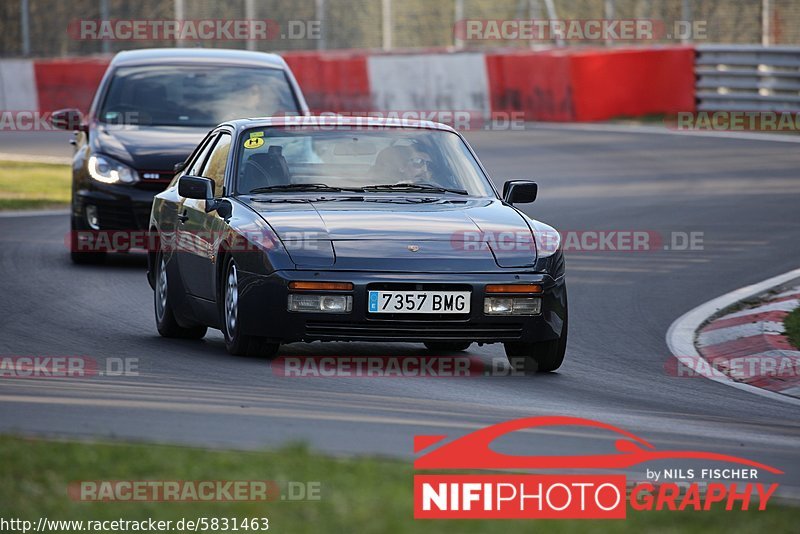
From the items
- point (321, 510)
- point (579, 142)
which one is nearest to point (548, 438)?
point (321, 510)

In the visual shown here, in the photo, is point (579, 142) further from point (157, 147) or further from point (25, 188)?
point (157, 147)

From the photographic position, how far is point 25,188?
21203 mm

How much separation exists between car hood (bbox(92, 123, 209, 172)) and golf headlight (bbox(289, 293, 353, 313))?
18.0ft

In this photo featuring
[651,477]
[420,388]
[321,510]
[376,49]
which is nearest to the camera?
[321,510]

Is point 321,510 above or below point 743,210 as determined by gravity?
above

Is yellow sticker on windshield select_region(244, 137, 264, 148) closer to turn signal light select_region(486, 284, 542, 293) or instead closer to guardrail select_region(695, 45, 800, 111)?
turn signal light select_region(486, 284, 542, 293)

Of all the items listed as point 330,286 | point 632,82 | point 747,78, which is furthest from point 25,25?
point 330,286

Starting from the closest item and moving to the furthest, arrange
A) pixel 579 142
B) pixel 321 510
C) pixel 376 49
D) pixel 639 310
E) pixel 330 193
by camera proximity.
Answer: pixel 321 510 → pixel 330 193 → pixel 639 310 → pixel 579 142 → pixel 376 49

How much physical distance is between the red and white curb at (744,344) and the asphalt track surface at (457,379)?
0.16 meters

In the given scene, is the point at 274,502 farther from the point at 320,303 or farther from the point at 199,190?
the point at 199,190

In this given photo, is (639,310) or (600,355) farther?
(639,310)

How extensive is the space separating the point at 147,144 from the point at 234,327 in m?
5.38

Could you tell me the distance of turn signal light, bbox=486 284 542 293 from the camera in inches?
337

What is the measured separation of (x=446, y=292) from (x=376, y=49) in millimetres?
25942
